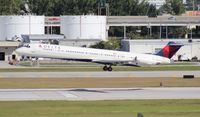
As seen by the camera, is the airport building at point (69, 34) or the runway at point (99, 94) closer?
the runway at point (99, 94)

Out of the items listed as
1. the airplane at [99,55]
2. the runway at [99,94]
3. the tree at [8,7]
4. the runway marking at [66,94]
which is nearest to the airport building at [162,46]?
the airplane at [99,55]

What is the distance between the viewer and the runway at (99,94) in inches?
1737

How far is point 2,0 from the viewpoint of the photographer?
178m

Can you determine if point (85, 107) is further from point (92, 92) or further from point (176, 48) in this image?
point (176, 48)

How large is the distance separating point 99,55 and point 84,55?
2.34 metres

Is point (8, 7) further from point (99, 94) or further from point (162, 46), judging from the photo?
point (99, 94)

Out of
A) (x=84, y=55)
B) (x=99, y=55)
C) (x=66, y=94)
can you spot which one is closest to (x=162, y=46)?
(x=99, y=55)

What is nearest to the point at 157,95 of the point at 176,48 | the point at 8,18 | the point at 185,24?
the point at 176,48

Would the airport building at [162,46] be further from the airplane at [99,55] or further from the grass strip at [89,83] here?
the grass strip at [89,83]

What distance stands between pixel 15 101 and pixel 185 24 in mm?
113919

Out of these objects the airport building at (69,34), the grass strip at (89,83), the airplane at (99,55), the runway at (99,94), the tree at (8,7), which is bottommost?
the grass strip at (89,83)

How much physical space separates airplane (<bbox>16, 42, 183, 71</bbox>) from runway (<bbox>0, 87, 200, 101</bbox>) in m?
35.5

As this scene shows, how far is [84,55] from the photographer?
289ft

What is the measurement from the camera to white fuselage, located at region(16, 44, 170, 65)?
87.1m
